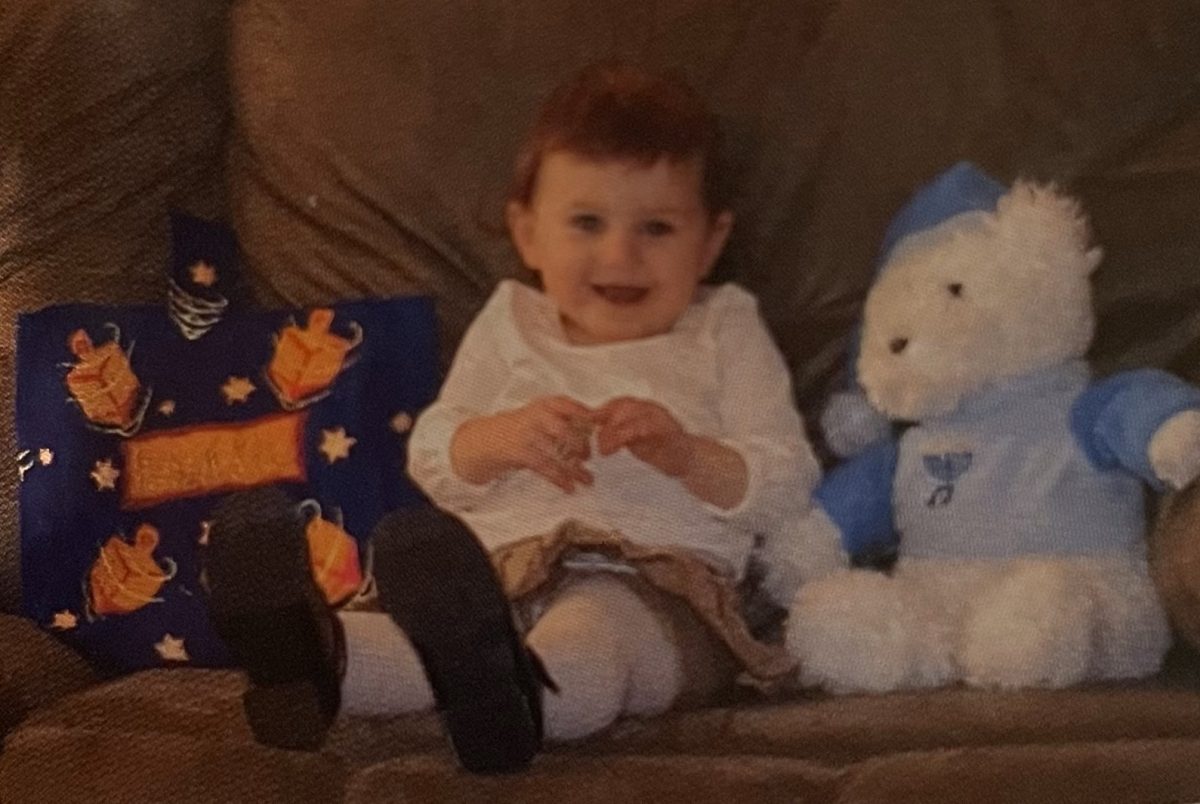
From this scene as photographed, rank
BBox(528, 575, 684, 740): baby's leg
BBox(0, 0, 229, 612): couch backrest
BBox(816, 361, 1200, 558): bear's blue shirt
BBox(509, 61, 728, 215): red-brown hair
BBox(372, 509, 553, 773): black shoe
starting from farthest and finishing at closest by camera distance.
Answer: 1. BBox(0, 0, 229, 612): couch backrest
2. BBox(509, 61, 728, 215): red-brown hair
3. BBox(816, 361, 1200, 558): bear's blue shirt
4. BBox(528, 575, 684, 740): baby's leg
5. BBox(372, 509, 553, 773): black shoe

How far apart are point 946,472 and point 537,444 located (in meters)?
0.34

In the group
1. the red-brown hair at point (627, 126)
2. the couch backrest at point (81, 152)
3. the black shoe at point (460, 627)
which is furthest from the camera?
the couch backrest at point (81, 152)

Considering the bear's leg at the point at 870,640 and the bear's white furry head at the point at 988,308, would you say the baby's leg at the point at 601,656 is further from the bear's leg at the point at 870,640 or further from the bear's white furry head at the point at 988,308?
the bear's white furry head at the point at 988,308

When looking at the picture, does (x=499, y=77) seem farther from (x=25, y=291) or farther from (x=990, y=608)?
(x=990, y=608)

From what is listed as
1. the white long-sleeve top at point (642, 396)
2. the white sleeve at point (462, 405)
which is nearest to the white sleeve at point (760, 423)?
the white long-sleeve top at point (642, 396)

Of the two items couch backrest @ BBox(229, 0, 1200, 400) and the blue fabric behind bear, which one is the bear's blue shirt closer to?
couch backrest @ BBox(229, 0, 1200, 400)

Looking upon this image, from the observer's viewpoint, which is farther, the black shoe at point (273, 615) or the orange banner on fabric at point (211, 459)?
the orange banner on fabric at point (211, 459)

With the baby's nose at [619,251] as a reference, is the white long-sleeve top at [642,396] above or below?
below

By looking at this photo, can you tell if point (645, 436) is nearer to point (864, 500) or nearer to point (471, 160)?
point (864, 500)

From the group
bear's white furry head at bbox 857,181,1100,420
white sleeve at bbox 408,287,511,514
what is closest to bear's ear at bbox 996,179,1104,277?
bear's white furry head at bbox 857,181,1100,420

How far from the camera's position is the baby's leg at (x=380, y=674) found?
45.8 inches

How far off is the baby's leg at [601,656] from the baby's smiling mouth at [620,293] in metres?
0.27

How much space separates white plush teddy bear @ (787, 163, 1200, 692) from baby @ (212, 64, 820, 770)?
0.07 meters

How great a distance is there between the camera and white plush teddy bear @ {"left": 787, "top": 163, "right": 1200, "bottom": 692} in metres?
1.21
